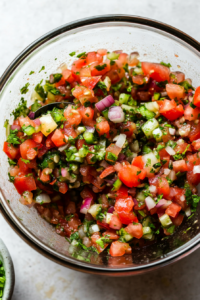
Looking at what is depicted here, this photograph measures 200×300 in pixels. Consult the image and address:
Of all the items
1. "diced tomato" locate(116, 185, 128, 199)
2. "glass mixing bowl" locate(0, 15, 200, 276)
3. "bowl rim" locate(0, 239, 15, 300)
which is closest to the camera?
"glass mixing bowl" locate(0, 15, 200, 276)

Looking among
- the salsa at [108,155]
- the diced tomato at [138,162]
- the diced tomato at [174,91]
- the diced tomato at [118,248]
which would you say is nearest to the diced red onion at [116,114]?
the salsa at [108,155]

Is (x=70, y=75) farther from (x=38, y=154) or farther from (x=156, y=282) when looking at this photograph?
(x=156, y=282)

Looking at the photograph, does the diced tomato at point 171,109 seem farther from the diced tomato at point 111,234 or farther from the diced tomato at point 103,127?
the diced tomato at point 111,234

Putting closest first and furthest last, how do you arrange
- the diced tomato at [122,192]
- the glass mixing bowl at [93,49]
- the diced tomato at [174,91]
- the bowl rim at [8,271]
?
the glass mixing bowl at [93,49] < the diced tomato at [122,192] < the diced tomato at [174,91] < the bowl rim at [8,271]

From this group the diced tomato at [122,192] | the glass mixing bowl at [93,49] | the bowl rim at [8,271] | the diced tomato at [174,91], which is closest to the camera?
the glass mixing bowl at [93,49]

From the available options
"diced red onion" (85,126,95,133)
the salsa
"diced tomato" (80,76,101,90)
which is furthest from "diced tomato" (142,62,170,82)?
"diced red onion" (85,126,95,133)

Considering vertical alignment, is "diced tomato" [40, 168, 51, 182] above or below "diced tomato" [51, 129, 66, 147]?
below

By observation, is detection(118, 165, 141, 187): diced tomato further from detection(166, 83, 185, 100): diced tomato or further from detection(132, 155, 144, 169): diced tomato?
detection(166, 83, 185, 100): diced tomato

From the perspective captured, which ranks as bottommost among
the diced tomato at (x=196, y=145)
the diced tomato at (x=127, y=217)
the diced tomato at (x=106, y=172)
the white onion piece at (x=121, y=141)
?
the diced tomato at (x=127, y=217)
